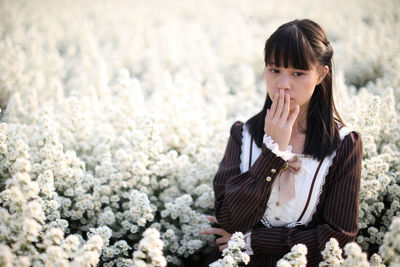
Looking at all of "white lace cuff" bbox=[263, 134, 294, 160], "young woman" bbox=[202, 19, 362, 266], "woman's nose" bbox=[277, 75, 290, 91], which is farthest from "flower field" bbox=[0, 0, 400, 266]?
"woman's nose" bbox=[277, 75, 290, 91]

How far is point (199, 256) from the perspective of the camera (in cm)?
289

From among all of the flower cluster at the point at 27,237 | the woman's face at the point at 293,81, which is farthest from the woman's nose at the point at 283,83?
the flower cluster at the point at 27,237

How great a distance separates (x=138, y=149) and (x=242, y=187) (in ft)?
4.21

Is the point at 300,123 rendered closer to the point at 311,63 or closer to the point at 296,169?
the point at 296,169

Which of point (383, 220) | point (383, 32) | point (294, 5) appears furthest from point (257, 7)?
point (383, 220)

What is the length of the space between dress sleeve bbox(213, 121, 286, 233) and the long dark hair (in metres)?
0.24

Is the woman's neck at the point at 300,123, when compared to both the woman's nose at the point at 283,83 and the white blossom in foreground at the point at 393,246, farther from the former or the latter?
the white blossom in foreground at the point at 393,246

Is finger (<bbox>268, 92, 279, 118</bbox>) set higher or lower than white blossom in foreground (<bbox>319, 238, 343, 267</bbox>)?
higher

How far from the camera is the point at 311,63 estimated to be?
74.6 inches

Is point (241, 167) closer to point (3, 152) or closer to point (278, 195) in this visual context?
point (278, 195)

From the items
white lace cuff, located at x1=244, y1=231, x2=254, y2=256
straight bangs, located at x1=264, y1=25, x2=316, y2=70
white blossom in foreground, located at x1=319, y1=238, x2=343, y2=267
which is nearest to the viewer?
white blossom in foreground, located at x1=319, y1=238, x2=343, y2=267

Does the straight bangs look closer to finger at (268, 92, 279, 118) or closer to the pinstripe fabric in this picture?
finger at (268, 92, 279, 118)

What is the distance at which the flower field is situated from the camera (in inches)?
67.5

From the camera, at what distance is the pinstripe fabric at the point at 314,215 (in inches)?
77.2
